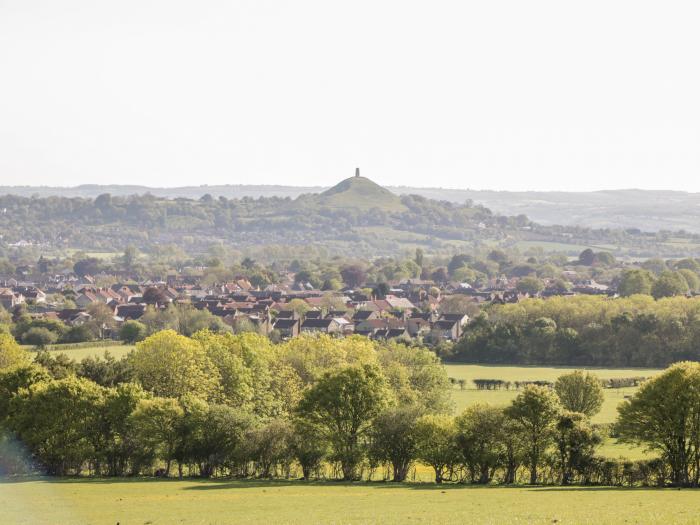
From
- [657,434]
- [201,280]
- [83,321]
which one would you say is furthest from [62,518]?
[201,280]

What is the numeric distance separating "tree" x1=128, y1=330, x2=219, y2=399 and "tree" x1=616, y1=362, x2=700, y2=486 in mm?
18728

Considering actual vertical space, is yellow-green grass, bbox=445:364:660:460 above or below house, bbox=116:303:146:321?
above

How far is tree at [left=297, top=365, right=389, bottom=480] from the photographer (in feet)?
147

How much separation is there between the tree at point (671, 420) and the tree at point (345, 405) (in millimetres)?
9300

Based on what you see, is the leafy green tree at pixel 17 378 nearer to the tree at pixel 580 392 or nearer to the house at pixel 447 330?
the tree at pixel 580 392

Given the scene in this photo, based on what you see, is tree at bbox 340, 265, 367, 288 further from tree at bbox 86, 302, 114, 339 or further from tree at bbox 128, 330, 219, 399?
tree at bbox 128, 330, 219, 399

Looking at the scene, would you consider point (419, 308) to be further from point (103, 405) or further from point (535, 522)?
point (535, 522)

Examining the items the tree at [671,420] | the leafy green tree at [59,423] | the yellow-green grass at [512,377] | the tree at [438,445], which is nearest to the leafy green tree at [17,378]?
the leafy green tree at [59,423]

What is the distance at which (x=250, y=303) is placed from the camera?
13600 cm

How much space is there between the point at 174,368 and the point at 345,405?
11083mm

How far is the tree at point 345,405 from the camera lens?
147ft

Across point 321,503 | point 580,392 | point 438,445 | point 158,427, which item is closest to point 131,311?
point 580,392

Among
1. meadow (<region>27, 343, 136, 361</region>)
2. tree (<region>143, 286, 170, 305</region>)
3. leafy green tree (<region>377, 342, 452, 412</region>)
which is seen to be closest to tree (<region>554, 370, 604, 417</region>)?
leafy green tree (<region>377, 342, 452, 412</region>)

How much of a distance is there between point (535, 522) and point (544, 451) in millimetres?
13332
